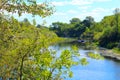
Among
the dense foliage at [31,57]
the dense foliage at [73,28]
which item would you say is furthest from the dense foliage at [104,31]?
the dense foliage at [31,57]

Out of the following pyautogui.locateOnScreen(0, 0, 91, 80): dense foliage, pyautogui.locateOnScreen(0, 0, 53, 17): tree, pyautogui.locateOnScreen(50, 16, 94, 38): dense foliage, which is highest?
pyautogui.locateOnScreen(0, 0, 53, 17): tree

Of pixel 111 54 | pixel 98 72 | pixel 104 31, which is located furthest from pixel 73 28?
pixel 98 72

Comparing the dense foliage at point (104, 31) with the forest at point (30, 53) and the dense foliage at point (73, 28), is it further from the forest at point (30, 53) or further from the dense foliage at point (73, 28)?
the forest at point (30, 53)

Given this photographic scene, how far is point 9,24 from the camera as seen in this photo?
315 inches

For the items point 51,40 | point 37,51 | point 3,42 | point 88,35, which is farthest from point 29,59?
point 88,35

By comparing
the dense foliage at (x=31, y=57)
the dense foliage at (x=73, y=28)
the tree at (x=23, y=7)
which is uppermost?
the tree at (x=23, y=7)

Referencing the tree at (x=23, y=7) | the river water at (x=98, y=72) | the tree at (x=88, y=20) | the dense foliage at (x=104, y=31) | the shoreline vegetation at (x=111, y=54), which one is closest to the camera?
the tree at (x=23, y=7)

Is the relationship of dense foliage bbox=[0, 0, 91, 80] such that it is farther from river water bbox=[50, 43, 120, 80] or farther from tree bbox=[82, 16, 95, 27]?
tree bbox=[82, 16, 95, 27]

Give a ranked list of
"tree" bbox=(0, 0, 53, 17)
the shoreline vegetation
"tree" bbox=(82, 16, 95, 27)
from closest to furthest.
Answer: "tree" bbox=(0, 0, 53, 17)
the shoreline vegetation
"tree" bbox=(82, 16, 95, 27)

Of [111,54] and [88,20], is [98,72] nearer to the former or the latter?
[111,54]

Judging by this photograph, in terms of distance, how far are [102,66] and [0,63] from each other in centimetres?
4275

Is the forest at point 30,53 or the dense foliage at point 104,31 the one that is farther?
the dense foliage at point 104,31

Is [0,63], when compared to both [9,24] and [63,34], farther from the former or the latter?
[63,34]

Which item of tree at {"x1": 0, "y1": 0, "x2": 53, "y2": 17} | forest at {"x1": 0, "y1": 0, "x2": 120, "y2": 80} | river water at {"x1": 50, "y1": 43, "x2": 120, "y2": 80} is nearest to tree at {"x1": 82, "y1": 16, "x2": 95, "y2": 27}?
river water at {"x1": 50, "y1": 43, "x2": 120, "y2": 80}
